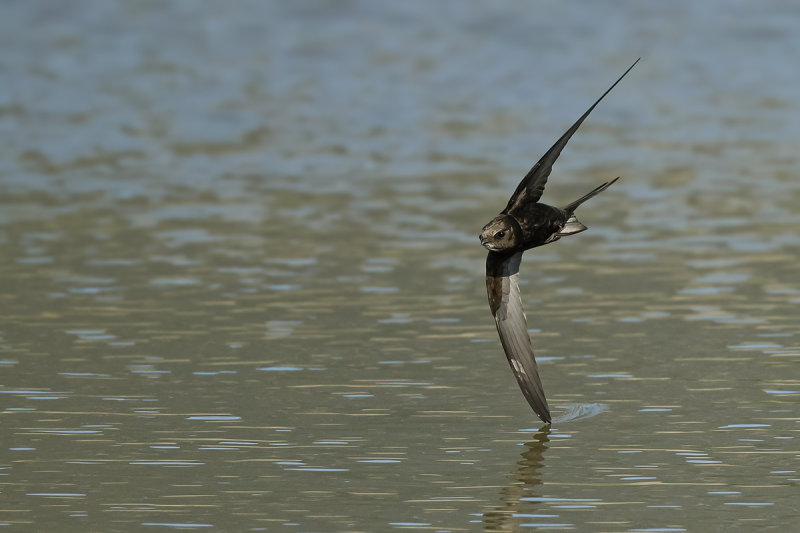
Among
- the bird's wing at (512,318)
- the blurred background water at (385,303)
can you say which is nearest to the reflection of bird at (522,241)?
the bird's wing at (512,318)

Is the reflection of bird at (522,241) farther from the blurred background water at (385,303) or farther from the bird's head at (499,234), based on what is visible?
the blurred background water at (385,303)

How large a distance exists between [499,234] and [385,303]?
14.0 ft

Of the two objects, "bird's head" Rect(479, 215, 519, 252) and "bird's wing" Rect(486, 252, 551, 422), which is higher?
"bird's head" Rect(479, 215, 519, 252)

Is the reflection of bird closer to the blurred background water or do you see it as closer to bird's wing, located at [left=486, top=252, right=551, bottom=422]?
bird's wing, located at [left=486, top=252, right=551, bottom=422]

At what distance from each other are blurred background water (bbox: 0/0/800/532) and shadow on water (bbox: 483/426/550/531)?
0.02 meters

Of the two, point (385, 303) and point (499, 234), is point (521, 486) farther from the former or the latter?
point (385, 303)

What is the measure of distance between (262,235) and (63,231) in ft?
6.58

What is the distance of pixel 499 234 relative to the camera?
32.0 ft

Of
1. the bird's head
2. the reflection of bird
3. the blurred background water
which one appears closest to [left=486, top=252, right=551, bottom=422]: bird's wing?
the reflection of bird

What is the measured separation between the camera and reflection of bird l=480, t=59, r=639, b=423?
978cm

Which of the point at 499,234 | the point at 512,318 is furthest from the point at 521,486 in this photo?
the point at 512,318

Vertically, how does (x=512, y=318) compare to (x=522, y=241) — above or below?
below

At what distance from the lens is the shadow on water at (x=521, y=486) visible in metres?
Answer: 8.43

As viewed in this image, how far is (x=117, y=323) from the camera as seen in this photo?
43.7 ft
